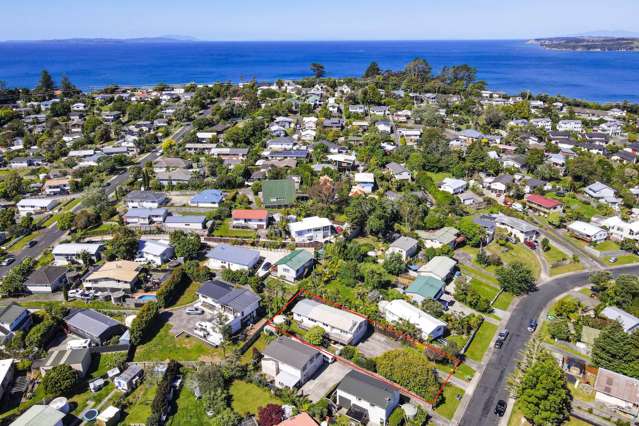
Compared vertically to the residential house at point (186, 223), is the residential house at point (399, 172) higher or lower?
higher

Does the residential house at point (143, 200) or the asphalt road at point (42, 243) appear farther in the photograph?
the residential house at point (143, 200)

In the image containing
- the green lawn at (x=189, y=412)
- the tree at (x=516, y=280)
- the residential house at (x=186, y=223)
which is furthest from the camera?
the residential house at (x=186, y=223)

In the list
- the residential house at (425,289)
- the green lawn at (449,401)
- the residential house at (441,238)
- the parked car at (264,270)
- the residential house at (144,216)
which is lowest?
the green lawn at (449,401)

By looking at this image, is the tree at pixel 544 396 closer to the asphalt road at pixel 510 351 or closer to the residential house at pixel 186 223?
the asphalt road at pixel 510 351

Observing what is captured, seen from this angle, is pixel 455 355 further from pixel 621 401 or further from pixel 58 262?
pixel 58 262

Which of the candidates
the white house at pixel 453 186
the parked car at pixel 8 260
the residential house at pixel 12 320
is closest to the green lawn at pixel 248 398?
the residential house at pixel 12 320

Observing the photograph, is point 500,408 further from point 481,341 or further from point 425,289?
point 425,289

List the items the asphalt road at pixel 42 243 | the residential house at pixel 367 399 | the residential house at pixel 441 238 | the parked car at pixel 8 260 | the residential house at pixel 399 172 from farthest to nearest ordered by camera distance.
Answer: the residential house at pixel 399 172 → the residential house at pixel 441 238 → the asphalt road at pixel 42 243 → the parked car at pixel 8 260 → the residential house at pixel 367 399
